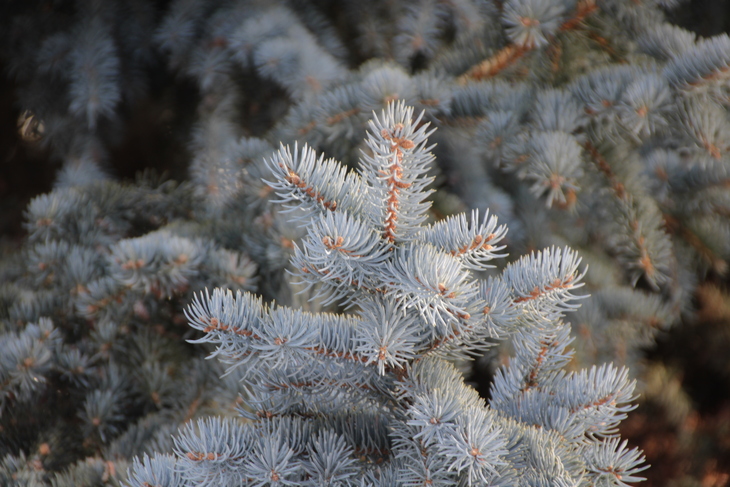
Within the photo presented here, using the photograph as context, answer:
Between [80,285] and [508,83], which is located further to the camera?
[508,83]

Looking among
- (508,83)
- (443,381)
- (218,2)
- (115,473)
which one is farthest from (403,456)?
(218,2)

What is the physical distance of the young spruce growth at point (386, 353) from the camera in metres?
0.34

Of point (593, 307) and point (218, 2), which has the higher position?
point (218, 2)

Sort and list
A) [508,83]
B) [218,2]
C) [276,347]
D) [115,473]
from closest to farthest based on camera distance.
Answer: [276,347] → [115,473] → [508,83] → [218,2]

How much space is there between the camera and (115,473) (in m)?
0.56

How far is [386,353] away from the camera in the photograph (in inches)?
13.5

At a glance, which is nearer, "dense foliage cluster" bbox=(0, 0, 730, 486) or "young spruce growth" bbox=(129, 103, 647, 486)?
"young spruce growth" bbox=(129, 103, 647, 486)

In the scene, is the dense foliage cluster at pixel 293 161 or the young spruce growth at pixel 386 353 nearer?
the young spruce growth at pixel 386 353

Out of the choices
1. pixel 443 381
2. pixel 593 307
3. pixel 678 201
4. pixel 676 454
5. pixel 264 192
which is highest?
pixel 443 381

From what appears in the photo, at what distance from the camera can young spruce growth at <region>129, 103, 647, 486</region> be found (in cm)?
34

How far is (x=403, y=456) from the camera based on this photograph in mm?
378

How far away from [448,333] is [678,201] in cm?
84

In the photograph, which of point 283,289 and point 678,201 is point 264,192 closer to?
point 283,289

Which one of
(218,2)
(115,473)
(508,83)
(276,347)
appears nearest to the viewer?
(276,347)
